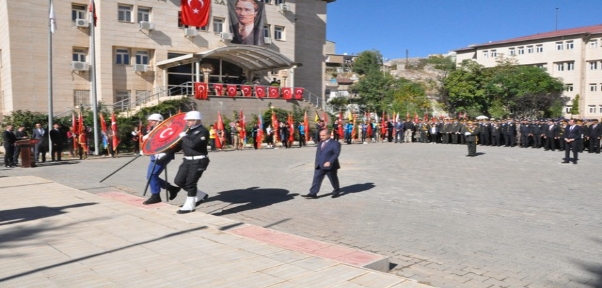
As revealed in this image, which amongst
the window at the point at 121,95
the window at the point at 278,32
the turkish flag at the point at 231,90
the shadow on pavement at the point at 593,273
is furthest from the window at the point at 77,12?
the shadow on pavement at the point at 593,273

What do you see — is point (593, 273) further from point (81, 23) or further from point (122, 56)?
point (81, 23)

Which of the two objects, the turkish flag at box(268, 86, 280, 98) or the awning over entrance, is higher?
the awning over entrance

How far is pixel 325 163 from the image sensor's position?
35.4 ft

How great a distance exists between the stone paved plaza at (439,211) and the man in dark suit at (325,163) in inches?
13.9

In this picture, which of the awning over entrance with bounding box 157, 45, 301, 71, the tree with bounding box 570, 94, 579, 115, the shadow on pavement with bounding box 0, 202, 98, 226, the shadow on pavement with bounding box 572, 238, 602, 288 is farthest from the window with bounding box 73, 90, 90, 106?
the tree with bounding box 570, 94, 579, 115

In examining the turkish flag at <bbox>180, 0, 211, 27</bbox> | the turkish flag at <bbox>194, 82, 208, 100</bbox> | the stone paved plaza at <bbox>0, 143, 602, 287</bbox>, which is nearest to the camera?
the stone paved plaza at <bbox>0, 143, 602, 287</bbox>

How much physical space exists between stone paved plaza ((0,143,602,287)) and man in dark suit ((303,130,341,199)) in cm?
35

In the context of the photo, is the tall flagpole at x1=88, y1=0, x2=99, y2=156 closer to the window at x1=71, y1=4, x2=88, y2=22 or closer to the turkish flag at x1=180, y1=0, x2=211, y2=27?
the window at x1=71, y1=4, x2=88, y2=22

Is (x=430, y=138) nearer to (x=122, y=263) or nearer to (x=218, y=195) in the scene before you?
(x=218, y=195)

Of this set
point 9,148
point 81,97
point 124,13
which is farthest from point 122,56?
point 9,148

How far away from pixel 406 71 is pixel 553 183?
317ft

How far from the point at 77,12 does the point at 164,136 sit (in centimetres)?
2789

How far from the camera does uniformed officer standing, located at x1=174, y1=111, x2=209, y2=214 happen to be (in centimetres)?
814

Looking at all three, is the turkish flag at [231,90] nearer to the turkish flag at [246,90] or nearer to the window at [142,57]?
the turkish flag at [246,90]
